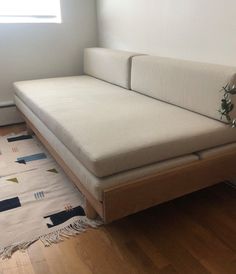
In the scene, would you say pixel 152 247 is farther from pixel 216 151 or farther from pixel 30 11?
pixel 30 11

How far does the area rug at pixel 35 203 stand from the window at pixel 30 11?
1398mm

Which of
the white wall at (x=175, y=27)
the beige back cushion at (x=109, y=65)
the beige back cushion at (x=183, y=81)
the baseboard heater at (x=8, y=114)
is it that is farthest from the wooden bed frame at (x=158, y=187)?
the baseboard heater at (x=8, y=114)

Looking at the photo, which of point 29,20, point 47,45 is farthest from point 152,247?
point 29,20

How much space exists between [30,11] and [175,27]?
1.60 metres

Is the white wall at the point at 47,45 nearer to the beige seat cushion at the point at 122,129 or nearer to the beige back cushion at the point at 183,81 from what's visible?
the beige seat cushion at the point at 122,129

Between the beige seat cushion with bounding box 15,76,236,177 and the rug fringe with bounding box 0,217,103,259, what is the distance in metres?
0.36

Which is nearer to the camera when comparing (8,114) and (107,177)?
(107,177)

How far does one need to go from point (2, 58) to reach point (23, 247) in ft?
6.84

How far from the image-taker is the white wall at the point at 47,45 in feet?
9.31

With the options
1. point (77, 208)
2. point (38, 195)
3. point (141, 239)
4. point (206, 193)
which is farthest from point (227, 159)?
point (38, 195)

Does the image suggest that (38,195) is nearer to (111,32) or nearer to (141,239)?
(141,239)

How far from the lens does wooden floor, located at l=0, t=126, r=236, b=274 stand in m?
1.22

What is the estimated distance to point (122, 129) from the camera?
1.49 metres

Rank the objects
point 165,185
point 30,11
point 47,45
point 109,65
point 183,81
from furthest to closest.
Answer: point 47,45 < point 30,11 < point 109,65 < point 183,81 < point 165,185
